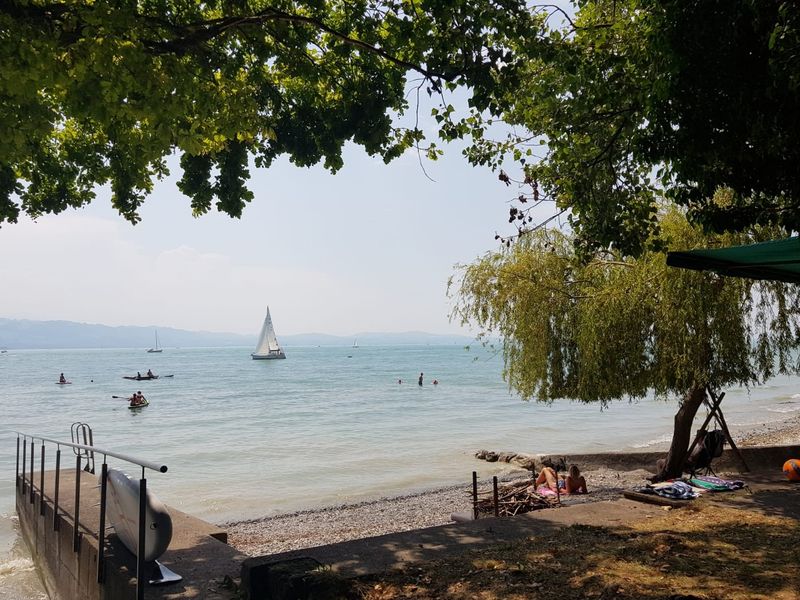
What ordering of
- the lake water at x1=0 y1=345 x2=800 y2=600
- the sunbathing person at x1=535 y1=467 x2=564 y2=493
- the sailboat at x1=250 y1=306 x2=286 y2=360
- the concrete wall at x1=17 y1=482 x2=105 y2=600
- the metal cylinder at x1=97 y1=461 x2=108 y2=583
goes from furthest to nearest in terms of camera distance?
the sailboat at x1=250 y1=306 x2=286 y2=360
the lake water at x1=0 y1=345 x2=800 y2=600
the sunbathing person at x1=535 y1=467 x2=564 y2=493
the concrete wall at x1=17 y1=482 x2=105 y2=600
the metal cylinder at x1=97 y1=461 x2=108 y2=583

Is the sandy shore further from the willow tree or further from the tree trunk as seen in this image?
the willow tree

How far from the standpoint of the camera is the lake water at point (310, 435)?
61.9ft

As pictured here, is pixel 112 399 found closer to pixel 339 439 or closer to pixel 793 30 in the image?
pixel 339 439

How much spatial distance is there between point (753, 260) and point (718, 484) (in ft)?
16.0

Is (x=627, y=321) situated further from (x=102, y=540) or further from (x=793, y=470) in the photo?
(x=102, y=540)

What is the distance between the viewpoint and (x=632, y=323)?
11805 mm

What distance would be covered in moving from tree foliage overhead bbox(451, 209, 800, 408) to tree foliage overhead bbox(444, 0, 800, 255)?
1652 millimetres

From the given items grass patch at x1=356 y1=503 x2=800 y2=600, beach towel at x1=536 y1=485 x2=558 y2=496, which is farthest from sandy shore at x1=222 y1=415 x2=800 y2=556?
grass patch at x1=356 y1=503 x2=800 y2=600

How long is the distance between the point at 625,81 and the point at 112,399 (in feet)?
191

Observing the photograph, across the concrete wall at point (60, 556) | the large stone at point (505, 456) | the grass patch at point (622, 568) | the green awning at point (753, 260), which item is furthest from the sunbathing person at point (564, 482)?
the concrete wall at point (60, 556)

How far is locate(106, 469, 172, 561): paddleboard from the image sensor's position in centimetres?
520

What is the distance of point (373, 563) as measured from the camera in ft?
16.3

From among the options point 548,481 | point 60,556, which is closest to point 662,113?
point 60,556

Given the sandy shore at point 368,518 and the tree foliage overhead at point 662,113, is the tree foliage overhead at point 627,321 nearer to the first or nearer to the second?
the tree foliage overhead at point 662,113
